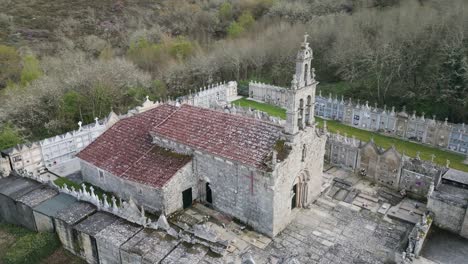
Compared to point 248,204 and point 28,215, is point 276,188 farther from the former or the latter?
point 28,215

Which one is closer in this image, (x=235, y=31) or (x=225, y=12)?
(x=235, y=31)

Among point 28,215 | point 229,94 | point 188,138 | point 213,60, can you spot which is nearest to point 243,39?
point 213,60

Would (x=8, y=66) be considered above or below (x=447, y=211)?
above

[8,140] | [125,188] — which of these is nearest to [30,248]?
[125,188]

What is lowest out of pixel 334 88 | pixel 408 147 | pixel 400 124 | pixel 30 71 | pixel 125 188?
pixel 408 147

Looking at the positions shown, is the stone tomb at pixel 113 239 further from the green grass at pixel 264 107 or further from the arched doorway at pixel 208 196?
the green grass at pixel 264 107

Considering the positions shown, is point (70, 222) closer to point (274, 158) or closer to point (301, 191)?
point (274, 158)
